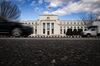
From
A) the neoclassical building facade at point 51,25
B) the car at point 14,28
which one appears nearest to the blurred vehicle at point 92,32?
the car at point 14,28

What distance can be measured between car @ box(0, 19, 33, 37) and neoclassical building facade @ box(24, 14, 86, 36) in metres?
98.0

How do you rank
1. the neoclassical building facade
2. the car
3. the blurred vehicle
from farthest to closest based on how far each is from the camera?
the neoclassical building facade
the blurred vehicle
the car

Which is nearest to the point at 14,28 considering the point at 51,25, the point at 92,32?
the point at 92,32

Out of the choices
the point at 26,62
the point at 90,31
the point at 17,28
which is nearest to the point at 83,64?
the point at 26,62

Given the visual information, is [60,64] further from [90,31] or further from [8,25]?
[90,31]

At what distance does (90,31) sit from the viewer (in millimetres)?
29391

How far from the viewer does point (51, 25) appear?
392 feet

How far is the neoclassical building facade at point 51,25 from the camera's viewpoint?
115000 millimetres

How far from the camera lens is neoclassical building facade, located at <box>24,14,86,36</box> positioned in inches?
4528

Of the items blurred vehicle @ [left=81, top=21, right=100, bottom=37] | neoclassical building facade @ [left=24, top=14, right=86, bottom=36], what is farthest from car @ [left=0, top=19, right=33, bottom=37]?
neoclassical building facade @ [left=24, top=14, right=86, bottom=36]

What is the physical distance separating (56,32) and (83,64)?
380 feet

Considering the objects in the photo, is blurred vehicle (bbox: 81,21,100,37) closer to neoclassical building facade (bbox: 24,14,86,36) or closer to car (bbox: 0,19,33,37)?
car (bbox: 0,19,33,37)

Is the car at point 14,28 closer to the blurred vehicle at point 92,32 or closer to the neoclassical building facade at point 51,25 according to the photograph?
the blurred vehicle at point 92,32

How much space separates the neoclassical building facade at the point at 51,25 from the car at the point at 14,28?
3857 inches
